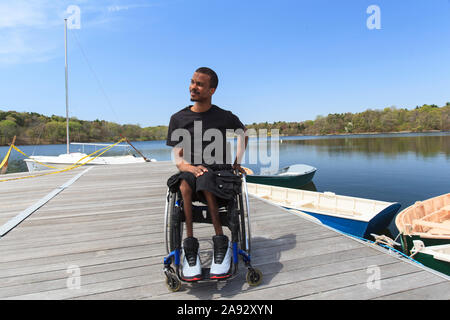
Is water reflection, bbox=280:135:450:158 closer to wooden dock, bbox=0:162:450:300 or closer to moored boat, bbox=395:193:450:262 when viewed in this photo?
moored boat, bbox=395:193:450:262

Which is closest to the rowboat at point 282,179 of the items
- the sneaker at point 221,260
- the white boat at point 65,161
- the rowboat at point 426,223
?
the white boat at point 65,161

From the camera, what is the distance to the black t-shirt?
174 centimetres

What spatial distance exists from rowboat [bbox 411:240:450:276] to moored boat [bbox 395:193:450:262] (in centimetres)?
70

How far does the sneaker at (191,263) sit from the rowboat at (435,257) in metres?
3.95

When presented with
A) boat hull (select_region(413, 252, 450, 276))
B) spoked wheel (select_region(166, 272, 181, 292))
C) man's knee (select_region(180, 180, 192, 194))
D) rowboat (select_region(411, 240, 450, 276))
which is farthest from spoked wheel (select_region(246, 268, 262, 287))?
boat hull (select_region(413, 252, 450, 276))

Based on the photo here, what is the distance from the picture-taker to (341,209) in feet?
26.9

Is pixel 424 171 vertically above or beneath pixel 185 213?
beneath

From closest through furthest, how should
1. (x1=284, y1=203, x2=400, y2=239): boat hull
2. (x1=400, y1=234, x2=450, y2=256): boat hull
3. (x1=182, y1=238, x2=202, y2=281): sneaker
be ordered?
(x1=182, y1=238, x2=202, y2=281): sneaker < (x1=400, y1=234, x2=450, y2=256): boat hull < (x1=284, y1=203, x2=400, y2=239): boat hull

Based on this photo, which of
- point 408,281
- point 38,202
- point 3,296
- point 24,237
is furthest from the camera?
point 38,202

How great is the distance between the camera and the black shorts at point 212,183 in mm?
1590
